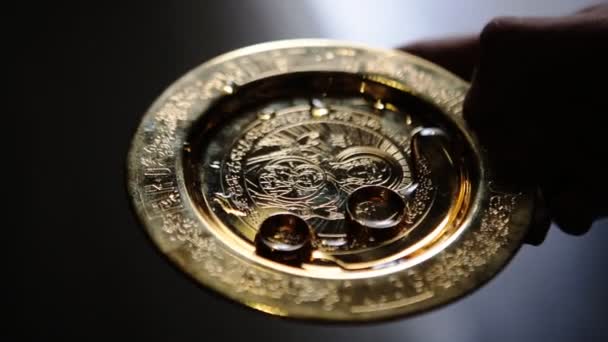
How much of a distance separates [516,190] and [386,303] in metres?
0.29

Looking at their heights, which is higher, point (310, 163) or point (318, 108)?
point (318, 108)

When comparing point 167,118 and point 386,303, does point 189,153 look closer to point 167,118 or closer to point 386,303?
point 167,118

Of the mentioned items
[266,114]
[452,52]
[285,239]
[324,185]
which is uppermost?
[452,52]

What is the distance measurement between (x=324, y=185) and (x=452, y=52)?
0.43 meters

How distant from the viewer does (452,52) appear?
1.32 m

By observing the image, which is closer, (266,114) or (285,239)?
(285,239)

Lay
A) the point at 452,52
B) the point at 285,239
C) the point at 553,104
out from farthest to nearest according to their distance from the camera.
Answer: the point at 452,52, the point at 553,104, the point at 285,239

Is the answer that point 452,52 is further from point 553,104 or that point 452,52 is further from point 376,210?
point 376,210

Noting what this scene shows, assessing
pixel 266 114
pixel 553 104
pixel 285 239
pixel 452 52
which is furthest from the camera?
pixel 452 52

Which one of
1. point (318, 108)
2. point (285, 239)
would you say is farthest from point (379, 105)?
point (285, 239)

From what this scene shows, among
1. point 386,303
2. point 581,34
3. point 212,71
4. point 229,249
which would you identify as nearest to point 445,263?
point 386,303

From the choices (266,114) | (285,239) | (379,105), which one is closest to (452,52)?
(379,105)

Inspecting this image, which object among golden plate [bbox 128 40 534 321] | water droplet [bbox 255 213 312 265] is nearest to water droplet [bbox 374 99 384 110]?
golden plate [bbox 128 40 534 321]

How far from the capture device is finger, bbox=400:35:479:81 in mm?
1303
